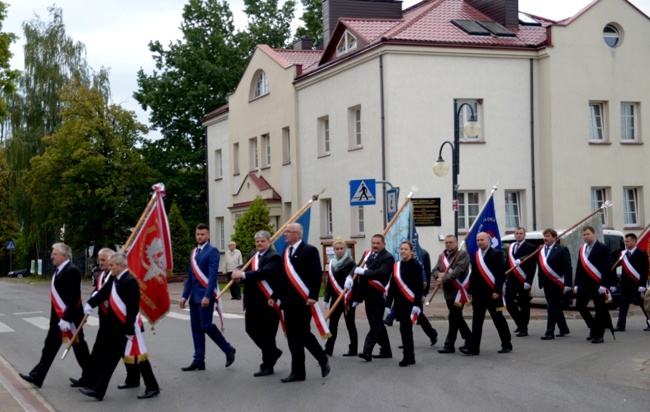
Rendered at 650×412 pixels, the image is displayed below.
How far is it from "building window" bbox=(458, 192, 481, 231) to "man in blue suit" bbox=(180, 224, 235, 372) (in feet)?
63.0

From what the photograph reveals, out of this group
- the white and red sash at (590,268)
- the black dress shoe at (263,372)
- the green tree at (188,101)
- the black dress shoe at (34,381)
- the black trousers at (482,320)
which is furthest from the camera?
the green tree at (188,101)

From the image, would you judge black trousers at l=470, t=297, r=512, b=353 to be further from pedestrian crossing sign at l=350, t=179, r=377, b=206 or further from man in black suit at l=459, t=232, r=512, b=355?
pedestrian crossing sign at l=350, t=179, r=377, b=206

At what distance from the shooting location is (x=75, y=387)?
11.7m

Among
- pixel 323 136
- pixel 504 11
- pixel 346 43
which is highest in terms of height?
pixel 504 11

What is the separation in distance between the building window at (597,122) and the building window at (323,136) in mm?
9179

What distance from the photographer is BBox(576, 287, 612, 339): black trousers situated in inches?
627

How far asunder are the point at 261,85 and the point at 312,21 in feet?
64.7

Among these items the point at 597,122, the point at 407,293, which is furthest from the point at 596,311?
the point at 597,122

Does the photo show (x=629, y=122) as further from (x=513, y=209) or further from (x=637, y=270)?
(x=637, y=270)

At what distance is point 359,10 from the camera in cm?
3878

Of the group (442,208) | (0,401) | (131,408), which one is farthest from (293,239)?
(442,208)

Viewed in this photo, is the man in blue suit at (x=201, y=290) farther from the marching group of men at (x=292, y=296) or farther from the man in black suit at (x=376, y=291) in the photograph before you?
the man in black suit at (x=376, y=291)

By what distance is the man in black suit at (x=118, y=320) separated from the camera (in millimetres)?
10703

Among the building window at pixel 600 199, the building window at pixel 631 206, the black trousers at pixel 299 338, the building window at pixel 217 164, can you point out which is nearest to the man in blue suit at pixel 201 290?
the black trousers at pixel 299 338
